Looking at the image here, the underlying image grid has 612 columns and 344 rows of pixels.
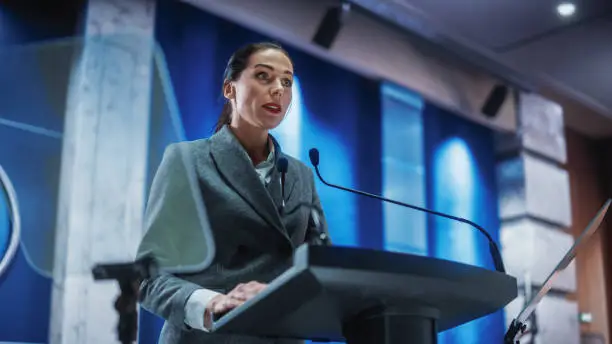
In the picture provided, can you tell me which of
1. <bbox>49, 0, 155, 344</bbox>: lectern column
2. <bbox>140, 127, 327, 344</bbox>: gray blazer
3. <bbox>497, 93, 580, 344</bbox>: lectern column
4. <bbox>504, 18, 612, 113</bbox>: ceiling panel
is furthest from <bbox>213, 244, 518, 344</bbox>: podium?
<bbox>497, 93, 580, 344</bbox>: lectern column

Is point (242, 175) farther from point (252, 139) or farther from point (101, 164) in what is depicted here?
point (101, 164)

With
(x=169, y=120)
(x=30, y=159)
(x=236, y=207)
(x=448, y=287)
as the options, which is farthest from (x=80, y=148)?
(x=448, y=287)

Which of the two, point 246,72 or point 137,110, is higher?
point 137,110

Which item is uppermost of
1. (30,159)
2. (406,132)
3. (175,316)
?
(406,132)

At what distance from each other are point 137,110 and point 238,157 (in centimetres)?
178

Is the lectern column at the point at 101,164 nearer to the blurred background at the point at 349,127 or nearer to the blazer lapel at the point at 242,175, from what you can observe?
the blurred background at the point at 349,127

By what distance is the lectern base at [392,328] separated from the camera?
2.92 feet

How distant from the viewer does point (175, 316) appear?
97 centimetres

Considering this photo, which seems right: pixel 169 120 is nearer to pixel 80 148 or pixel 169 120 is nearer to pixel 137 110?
pixel 137 110

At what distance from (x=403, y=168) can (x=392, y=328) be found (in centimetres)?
313

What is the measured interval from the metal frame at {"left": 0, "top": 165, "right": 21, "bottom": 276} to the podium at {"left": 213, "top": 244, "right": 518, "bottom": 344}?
69.6 inches

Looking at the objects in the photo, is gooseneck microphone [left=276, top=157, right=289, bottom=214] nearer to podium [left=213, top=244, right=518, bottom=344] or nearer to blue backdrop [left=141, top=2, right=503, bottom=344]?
podium [left=213, top=244, right=518, bottom=344]

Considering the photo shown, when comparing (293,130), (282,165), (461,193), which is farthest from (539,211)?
(282,165)

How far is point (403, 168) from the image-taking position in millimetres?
3982
